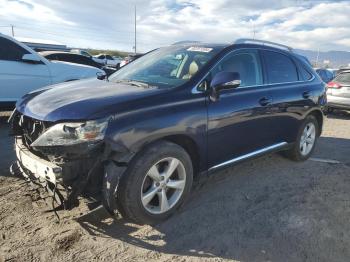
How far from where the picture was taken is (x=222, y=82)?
12.5ft

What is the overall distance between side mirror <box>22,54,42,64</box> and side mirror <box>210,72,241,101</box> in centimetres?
495

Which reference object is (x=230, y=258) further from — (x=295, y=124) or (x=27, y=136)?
(x=295, y=124)

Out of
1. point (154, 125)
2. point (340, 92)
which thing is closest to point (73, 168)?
point (154, 125)

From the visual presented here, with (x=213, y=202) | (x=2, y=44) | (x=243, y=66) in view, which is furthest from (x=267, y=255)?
(x=2, y=44)

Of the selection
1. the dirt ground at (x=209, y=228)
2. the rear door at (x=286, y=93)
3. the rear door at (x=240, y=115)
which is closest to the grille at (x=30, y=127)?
the dirt ground at (x=209, y=228)

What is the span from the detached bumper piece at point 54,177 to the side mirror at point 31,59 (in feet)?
14.4

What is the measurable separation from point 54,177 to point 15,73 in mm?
5090

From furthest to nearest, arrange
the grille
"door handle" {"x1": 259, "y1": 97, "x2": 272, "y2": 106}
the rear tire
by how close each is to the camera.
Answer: the rear tire, "door handle" {"x1": 259, "y1": 97, "x2": 272, "y2": 106}, the grille

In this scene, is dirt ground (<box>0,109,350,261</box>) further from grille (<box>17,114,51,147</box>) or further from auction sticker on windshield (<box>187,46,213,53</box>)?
auction sticker on windshield (<box>187,46,213,53</box>)

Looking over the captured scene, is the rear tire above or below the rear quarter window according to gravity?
below

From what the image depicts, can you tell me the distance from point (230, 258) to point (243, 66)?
90.8 inches

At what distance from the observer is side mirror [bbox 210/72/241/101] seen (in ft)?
12.5

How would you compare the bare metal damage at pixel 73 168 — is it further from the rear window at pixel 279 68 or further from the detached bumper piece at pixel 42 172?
the rear window at pixel 279 68

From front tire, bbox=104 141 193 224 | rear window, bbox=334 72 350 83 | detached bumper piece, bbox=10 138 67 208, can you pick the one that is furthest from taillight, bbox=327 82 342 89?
detached bumper piece, bbox=10 138 67 208
